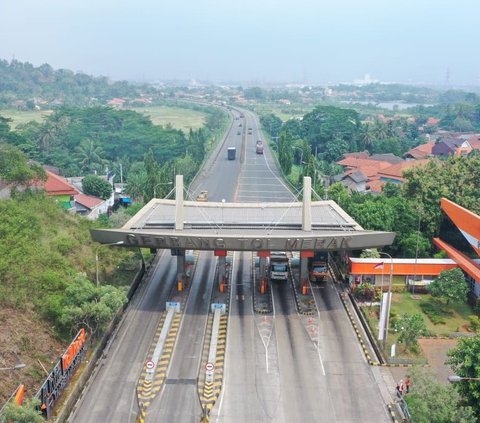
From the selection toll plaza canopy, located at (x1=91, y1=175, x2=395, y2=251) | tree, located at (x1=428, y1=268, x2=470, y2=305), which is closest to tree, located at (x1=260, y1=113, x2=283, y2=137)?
toll plaza canopy, located at (x1=91, y1=175, x2=395, y2=251)

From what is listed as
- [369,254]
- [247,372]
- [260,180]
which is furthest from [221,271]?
[260,180]

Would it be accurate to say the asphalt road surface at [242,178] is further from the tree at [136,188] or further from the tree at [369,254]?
the tree at [369,254]

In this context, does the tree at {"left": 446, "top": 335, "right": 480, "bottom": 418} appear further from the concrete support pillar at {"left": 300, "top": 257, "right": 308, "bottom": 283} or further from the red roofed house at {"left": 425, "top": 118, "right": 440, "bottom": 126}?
the red roofed house at {"left": 425, "top": 118, "right": 440, "bottom": 126}

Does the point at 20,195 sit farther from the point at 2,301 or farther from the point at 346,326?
the point at 346,326

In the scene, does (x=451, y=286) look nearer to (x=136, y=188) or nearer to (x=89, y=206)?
(x=89, y=206)

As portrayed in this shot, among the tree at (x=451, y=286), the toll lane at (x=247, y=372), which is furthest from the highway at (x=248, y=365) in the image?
the tree at (x=451, y=286)

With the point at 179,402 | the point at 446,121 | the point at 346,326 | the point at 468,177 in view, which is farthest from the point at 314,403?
the point at 446,121
